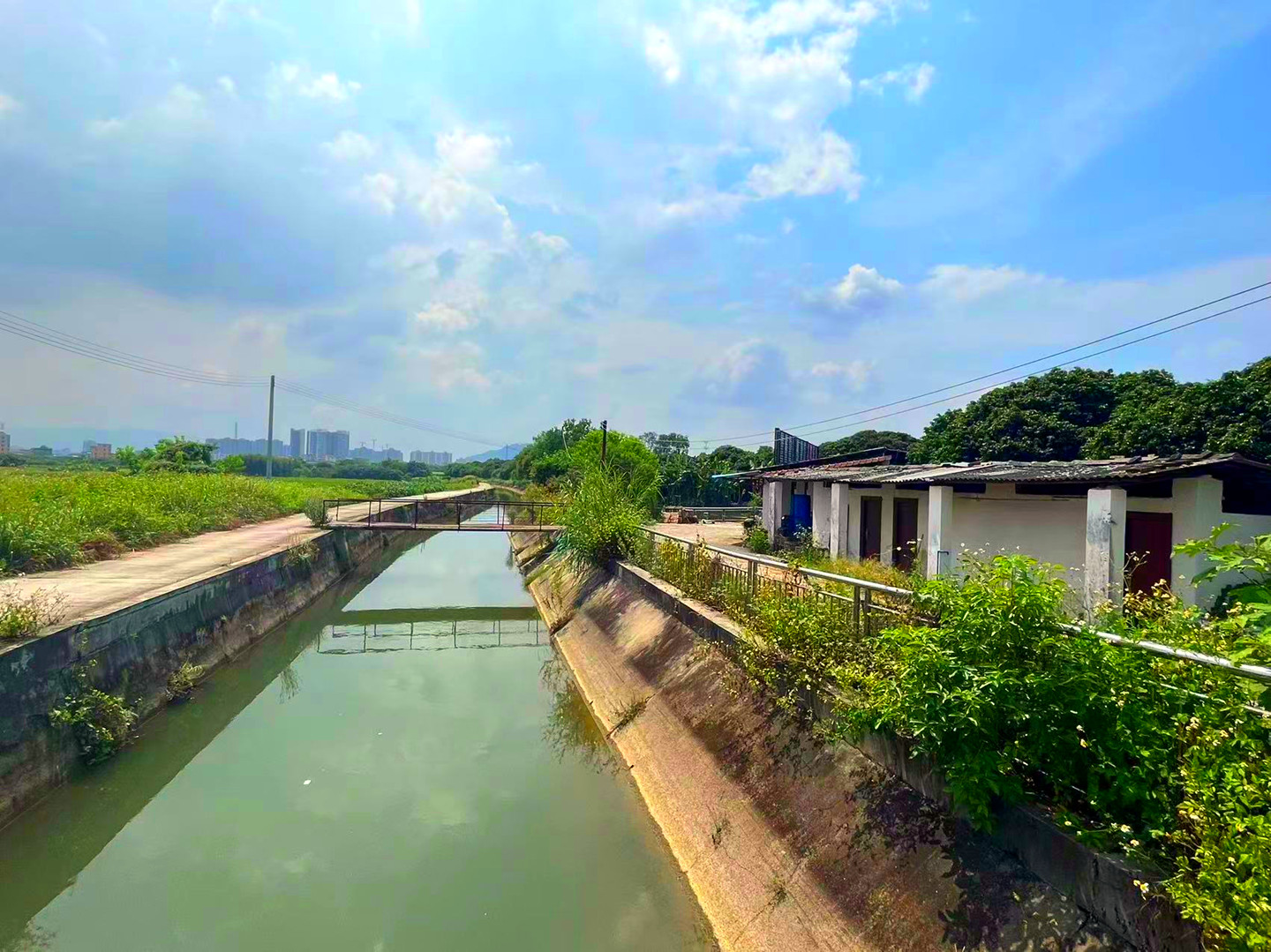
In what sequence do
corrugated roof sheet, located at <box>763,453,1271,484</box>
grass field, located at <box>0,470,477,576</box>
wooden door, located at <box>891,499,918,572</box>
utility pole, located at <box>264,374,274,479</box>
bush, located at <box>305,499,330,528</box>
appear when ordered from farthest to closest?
utility pole, located at <box>264,374,274,479</box>, bush, located at <box>305,499,330,528</box>, wooden door, located at <box>891,499,918,572</box>, grass field, located at <box>0,470,477,576</box>, corrugated roof sheet, located at <box>763,453,1271,484</box>

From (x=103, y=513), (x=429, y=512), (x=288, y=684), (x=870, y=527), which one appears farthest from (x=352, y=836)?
(x=429, y=512)

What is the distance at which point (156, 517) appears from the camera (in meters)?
19.3

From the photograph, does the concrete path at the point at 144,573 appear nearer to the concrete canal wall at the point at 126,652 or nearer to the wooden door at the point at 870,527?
the concrete canal wall at the point at 126,652

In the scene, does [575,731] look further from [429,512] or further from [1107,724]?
[429,512]

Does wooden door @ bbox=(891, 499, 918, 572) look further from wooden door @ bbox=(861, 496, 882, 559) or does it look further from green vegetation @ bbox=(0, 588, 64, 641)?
green vegetation @ bbox=(0, 588, 64, 641)

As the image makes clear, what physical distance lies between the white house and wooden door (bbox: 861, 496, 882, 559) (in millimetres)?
29

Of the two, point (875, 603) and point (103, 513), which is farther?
point (103, 513)

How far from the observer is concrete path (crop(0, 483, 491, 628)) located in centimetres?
1036

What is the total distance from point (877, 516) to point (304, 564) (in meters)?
16.4

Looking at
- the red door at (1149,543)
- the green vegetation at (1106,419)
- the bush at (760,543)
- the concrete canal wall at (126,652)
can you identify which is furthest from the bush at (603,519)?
the green vegetation at (1106,419)

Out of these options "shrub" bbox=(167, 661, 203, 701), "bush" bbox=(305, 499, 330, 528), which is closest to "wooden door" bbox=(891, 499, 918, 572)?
"shrub" bbox=(167, 661, 203, 701)

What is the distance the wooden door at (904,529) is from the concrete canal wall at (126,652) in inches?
571

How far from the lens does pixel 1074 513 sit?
1106cm

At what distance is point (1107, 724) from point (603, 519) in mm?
13273
